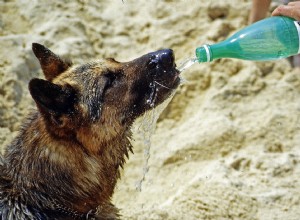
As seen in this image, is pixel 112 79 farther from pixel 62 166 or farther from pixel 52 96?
pixel 62 166

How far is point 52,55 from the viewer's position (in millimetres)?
4320

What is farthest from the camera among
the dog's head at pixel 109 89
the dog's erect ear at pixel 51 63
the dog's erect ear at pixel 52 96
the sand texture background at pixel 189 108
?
the sand texture background at pixel 189 108

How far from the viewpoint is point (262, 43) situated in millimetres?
4203

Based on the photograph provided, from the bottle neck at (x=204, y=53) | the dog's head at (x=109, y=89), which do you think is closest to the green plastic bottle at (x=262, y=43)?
the bottle neck at (x=204, y=53)

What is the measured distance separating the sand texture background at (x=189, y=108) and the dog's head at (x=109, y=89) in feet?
0.98

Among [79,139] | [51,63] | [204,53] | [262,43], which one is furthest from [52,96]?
[262,43]

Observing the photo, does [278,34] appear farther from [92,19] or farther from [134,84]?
[92,19]

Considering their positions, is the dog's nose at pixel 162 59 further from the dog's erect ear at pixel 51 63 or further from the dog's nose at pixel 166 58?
the dog's erect ear at pixel 51 63

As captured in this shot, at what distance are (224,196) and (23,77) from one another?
2533 millimetres

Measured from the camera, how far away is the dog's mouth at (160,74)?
411 centimetres

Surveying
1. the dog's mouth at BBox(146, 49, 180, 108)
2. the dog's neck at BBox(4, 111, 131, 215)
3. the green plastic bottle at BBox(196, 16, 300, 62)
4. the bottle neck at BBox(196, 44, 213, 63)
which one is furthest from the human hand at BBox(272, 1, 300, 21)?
the dog's neck at BBox(4, 111, 131, 215)

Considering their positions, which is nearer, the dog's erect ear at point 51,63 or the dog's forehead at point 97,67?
the dog's forehead at point 97,67

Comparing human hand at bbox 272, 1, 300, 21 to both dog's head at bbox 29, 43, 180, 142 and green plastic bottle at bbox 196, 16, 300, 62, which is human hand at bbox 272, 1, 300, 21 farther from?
dog's head at bbox 29, 43, 180, 142

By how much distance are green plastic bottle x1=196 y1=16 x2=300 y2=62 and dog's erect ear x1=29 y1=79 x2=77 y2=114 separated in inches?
40.4
